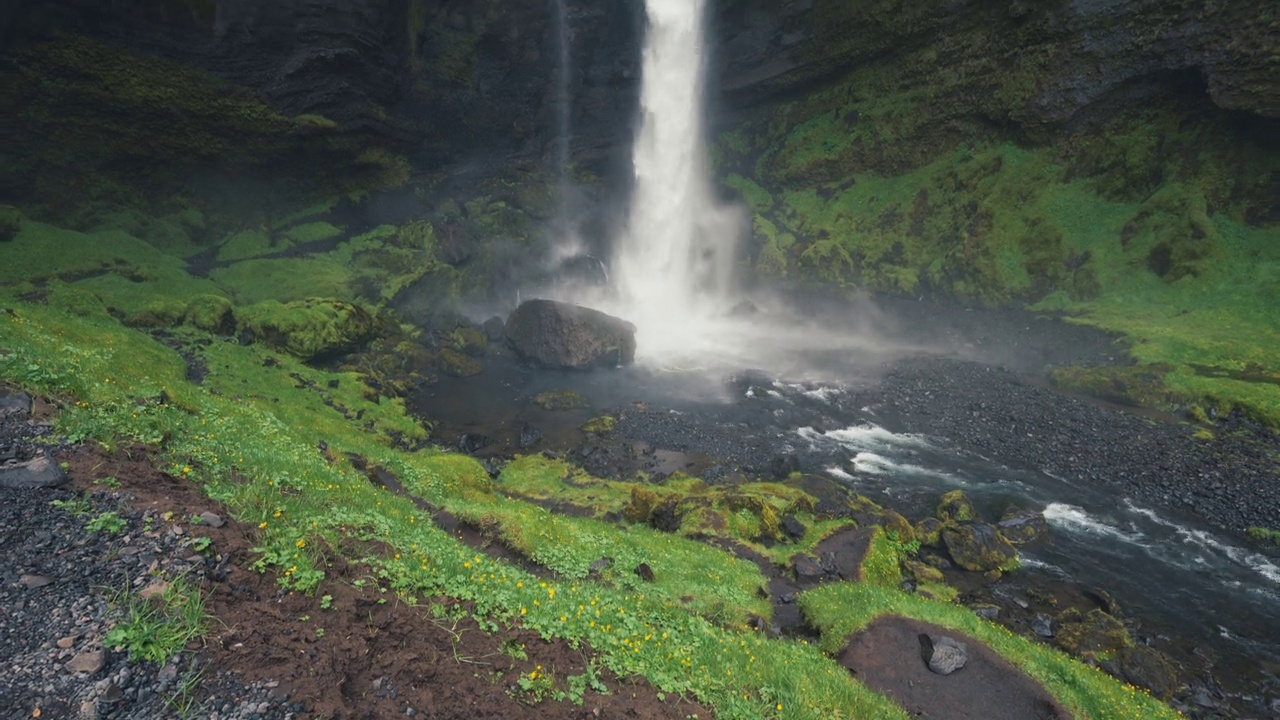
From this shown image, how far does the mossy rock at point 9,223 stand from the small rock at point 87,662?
61.8m

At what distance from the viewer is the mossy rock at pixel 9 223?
43.6 metres

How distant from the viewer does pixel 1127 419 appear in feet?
116

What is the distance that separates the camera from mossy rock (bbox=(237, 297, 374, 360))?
3794cm

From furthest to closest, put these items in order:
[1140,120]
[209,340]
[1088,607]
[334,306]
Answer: [1140,120] → [334,306] → [209,340] → [1088,607]

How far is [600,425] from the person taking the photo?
36.3 metres

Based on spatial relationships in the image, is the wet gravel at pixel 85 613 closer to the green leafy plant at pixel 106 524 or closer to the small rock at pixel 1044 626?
the green leafy plant at pixel 106 524

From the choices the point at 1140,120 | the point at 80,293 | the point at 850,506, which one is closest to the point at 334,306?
the point at 80,293

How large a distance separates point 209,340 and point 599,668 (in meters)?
38.6

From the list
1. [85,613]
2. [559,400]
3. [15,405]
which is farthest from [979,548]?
[15,405]

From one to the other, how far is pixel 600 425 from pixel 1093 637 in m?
26.2

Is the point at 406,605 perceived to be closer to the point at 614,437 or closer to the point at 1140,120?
the point at 614,437

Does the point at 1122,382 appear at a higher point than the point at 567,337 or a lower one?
lower

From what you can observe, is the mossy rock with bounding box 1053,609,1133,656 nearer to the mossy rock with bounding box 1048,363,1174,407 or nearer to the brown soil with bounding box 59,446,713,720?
the brown soil with bounding box 59,446,713,720

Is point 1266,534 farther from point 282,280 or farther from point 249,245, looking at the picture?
point 249,245
